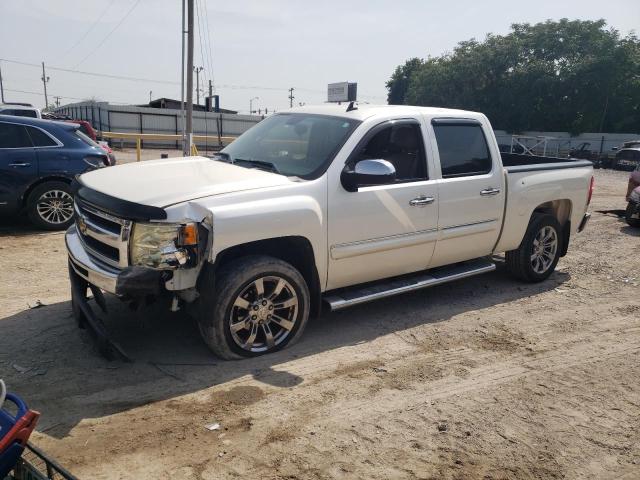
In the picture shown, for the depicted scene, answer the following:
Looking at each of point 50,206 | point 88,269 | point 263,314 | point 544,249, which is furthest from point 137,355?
point 50,206

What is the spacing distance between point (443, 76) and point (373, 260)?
182 ft

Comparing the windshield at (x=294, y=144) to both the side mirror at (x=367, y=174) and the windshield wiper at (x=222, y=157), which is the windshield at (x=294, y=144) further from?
the side mirror at (x=367, y=174)

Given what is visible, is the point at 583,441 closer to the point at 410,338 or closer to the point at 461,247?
the point at 410,338

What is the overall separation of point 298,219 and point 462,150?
2187 millimetres

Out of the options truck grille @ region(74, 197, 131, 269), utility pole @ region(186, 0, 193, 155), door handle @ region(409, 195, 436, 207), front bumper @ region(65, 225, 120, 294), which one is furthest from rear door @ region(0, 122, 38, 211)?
utility pole @ region(186, 0, 193, 155)

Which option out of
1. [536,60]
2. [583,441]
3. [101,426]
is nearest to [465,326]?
[583,441]

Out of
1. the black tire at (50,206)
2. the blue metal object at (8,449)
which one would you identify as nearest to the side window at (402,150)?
the blue metal object at (8,449)

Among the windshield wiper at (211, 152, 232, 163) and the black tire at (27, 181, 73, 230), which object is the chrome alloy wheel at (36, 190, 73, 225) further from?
the windshield wiper at (211, 152, 232, 163)

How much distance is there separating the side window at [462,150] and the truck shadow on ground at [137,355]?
4.66ft

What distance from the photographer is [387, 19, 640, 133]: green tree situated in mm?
45281

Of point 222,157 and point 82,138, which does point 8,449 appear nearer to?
point 222,157

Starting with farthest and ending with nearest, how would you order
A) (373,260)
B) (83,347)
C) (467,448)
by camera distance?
(373,260) < (83,347) < (467,448)

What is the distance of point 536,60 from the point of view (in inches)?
1981

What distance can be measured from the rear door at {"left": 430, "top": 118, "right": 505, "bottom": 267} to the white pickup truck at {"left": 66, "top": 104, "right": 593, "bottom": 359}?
2 cm
